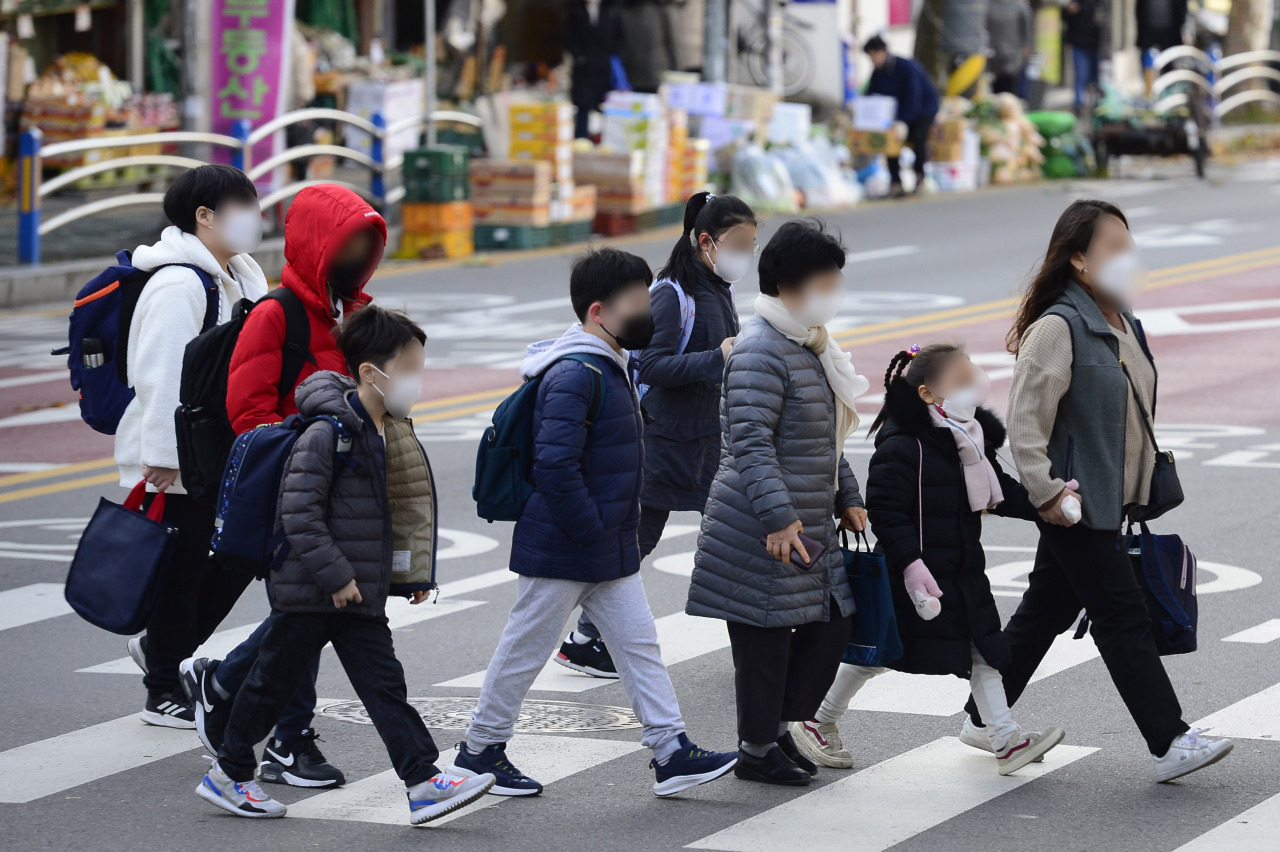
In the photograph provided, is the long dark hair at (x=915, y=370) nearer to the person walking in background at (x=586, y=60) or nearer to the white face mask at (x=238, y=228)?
the white face mask at (x=238, y=228)

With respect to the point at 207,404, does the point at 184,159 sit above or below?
above

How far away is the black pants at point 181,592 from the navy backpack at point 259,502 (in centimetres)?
96

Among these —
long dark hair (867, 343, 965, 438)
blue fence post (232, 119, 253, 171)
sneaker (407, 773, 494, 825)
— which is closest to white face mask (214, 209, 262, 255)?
sneaker (407, 773, 494, 825)

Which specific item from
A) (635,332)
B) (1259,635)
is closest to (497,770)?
(635,332)

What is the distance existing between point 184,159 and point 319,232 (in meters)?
13.6

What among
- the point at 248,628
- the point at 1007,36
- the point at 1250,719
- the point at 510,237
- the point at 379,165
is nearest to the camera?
the point at 1250,719

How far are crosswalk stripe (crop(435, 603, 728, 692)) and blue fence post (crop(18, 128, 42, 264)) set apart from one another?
1118 centimetres

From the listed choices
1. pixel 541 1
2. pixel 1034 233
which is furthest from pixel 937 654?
pixel 541 1

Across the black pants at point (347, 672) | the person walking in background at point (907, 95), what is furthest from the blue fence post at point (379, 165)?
the black pants at point (347, 672)

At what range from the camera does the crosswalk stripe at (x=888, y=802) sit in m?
5.31

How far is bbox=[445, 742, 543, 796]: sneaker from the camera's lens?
573cm

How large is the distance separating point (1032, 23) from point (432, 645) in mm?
32102

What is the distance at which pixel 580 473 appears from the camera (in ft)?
18.4

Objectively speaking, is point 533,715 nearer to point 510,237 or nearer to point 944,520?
point 944,520
